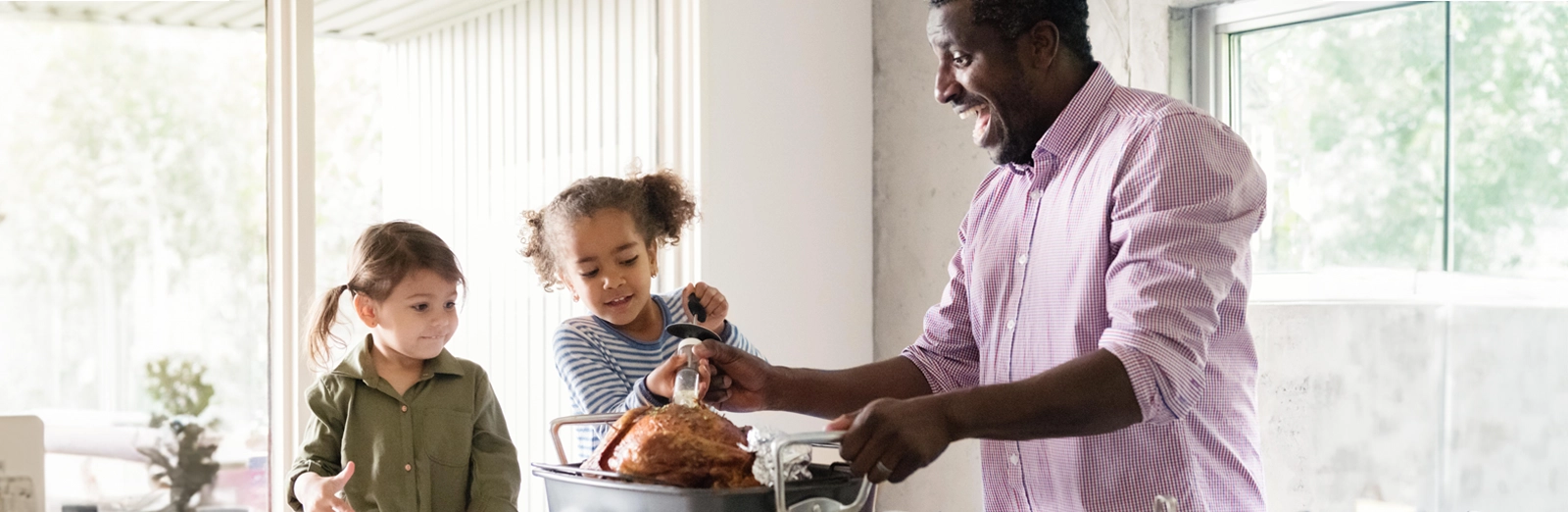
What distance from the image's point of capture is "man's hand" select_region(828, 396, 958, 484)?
3.77 feet

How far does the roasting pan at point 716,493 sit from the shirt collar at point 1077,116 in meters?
0.55

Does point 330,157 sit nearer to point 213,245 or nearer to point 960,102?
point 213,245

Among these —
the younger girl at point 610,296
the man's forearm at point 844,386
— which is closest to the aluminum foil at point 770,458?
the man's forearm at point 844,386

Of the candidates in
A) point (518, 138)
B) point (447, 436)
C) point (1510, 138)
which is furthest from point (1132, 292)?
point (518, 138)

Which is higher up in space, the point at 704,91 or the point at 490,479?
the point at 704,91

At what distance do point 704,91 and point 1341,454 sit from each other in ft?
5.26

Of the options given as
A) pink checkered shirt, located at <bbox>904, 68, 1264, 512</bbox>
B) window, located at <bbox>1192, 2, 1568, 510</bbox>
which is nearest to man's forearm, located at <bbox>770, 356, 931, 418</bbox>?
pink checkered shirt, located at <bbox>904, 68, 1264, 512</bbox>

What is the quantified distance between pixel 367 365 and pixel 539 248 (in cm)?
54

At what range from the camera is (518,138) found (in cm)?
338

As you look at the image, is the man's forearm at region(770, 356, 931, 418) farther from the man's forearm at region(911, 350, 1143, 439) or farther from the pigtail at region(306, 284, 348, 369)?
the pigtail at region(306, 284, 348, 369)

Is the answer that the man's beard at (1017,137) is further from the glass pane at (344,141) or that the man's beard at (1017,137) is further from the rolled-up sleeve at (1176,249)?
the glass pane at (344,141)

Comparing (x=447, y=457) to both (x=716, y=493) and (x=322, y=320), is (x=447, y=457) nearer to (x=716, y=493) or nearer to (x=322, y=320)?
(x=322, y=320)

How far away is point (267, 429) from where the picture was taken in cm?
278

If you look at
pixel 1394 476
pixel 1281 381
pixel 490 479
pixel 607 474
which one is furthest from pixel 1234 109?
pixel 607 474
